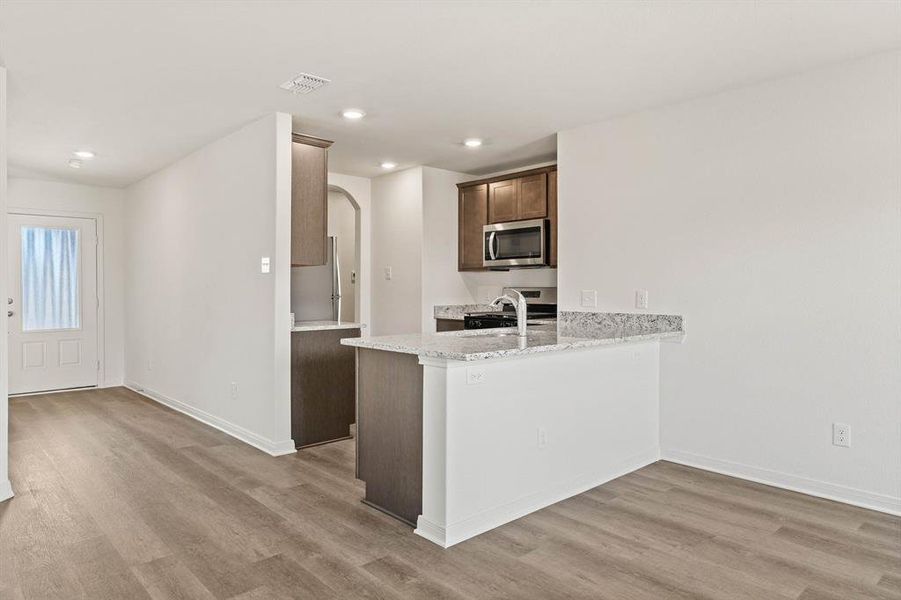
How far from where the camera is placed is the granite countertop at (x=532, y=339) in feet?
8.93

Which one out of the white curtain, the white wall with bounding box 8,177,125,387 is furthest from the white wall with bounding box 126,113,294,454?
the white curtain

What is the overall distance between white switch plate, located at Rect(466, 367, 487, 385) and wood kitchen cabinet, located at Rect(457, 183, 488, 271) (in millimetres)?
3298

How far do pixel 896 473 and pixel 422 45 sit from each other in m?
3.34

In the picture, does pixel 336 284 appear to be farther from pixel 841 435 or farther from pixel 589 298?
pixel 841 435

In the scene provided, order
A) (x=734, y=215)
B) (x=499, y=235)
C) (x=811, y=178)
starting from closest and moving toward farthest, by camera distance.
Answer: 1. (x=811, y=178)
2. (x=734, y=215)
3. (x=499, y=235)

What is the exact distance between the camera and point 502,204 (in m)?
5.72

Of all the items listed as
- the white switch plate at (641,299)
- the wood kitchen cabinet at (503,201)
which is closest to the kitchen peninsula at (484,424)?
the white switch plate at (641,299)

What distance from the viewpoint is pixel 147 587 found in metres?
2.25

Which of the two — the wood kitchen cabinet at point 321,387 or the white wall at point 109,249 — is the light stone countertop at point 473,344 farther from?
the white wall at point 109,249

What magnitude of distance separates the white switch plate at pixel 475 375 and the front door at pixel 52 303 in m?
5.94

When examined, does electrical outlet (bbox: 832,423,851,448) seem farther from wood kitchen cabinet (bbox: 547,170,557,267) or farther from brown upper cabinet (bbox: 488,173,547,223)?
brown upper cabinet (bbox: 488,173,547,223)

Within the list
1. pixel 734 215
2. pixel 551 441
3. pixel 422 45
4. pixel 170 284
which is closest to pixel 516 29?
pixel 422 45

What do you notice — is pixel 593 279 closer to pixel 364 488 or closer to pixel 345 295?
pixel 364 488

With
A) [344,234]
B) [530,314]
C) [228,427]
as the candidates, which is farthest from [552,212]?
[344,234]
